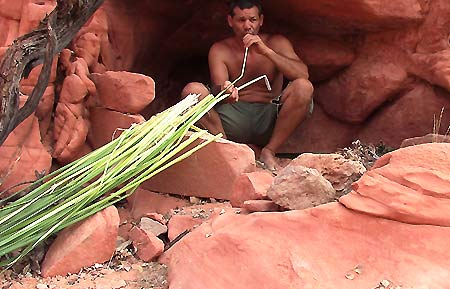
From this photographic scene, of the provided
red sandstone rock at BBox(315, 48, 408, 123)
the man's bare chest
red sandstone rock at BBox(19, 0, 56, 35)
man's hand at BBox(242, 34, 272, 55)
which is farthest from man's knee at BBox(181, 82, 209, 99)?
red sandstone rock at BBox(315, 48, 408, 123)

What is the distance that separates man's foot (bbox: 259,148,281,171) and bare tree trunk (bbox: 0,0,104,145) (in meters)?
1.26

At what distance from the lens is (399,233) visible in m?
1.46

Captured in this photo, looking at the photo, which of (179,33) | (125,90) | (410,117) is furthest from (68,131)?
(410,117)

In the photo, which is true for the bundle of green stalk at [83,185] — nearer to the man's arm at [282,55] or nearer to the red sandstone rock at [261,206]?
the red sandstone rock at [261,206]

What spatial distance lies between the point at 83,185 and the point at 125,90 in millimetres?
590

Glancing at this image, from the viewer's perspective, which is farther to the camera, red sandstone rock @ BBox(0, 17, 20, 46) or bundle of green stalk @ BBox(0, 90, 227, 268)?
red sandstone rock @ BBox(0, 17, 20, 46)

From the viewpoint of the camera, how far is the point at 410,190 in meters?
1.46

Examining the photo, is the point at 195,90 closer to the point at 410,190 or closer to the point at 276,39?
the point at 276,39

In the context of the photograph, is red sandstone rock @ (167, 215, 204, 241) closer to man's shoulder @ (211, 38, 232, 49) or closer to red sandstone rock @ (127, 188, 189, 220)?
red sandstone rock @ (127, 188, 189, 220)

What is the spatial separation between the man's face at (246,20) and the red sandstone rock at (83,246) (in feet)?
5.31

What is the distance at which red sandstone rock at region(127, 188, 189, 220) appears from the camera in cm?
246

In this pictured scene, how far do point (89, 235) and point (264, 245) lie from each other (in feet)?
1.88

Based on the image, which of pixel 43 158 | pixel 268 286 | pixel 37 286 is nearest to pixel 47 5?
pixel 43 158

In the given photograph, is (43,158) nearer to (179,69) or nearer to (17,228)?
(17,228)
